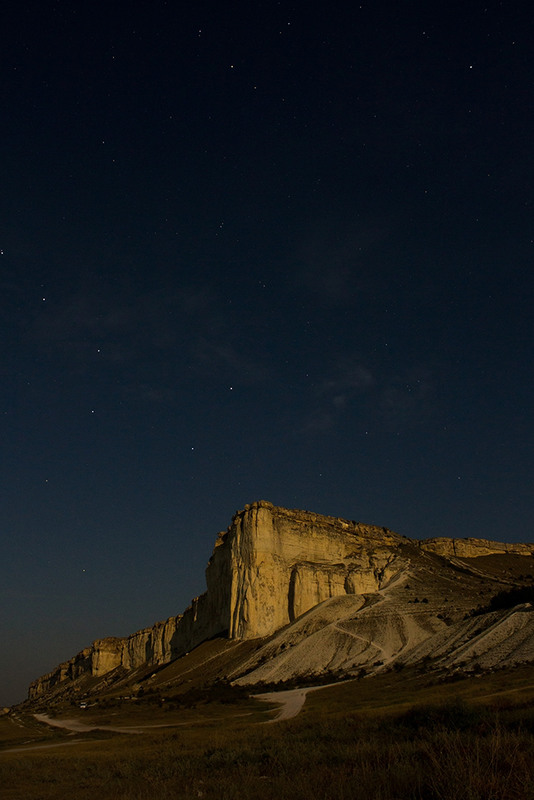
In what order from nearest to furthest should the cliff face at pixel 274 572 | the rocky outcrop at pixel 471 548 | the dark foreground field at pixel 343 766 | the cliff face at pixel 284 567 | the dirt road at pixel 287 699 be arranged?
the dark foreground field at pixel 343 766, the dirt road at pixel 287 699, the cliff face at pixel 284 567, the cliff face at pixel 274 572, the rocky outcrop at pixel 471 548

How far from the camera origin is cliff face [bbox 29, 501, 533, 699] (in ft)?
308

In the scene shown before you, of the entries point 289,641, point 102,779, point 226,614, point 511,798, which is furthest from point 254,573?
point 511,798

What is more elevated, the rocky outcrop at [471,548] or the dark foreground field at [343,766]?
the rocky outcrop at [471,548]

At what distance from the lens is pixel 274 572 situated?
9806 centimetres

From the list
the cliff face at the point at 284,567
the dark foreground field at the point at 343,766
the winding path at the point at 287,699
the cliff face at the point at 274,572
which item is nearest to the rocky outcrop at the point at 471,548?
the cliff face at the point at 274,572

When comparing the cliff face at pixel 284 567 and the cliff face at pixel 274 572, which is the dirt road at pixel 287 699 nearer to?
the cliff face at pixel 274 572

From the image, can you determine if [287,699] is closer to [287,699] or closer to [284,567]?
[287,699]

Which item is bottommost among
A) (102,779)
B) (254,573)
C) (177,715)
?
(177,715)

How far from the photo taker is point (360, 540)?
122m

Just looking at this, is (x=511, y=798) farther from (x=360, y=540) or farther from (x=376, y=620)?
(x=360, y=540)

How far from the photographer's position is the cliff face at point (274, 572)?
308ft

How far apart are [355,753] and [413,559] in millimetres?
108927

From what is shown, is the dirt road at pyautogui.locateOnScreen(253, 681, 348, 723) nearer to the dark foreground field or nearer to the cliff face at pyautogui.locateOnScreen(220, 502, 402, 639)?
the dark foreground field

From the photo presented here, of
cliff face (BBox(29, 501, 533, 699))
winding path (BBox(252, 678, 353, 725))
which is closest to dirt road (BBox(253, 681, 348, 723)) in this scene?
winding path (BBox(252, 678, 353, 725))
